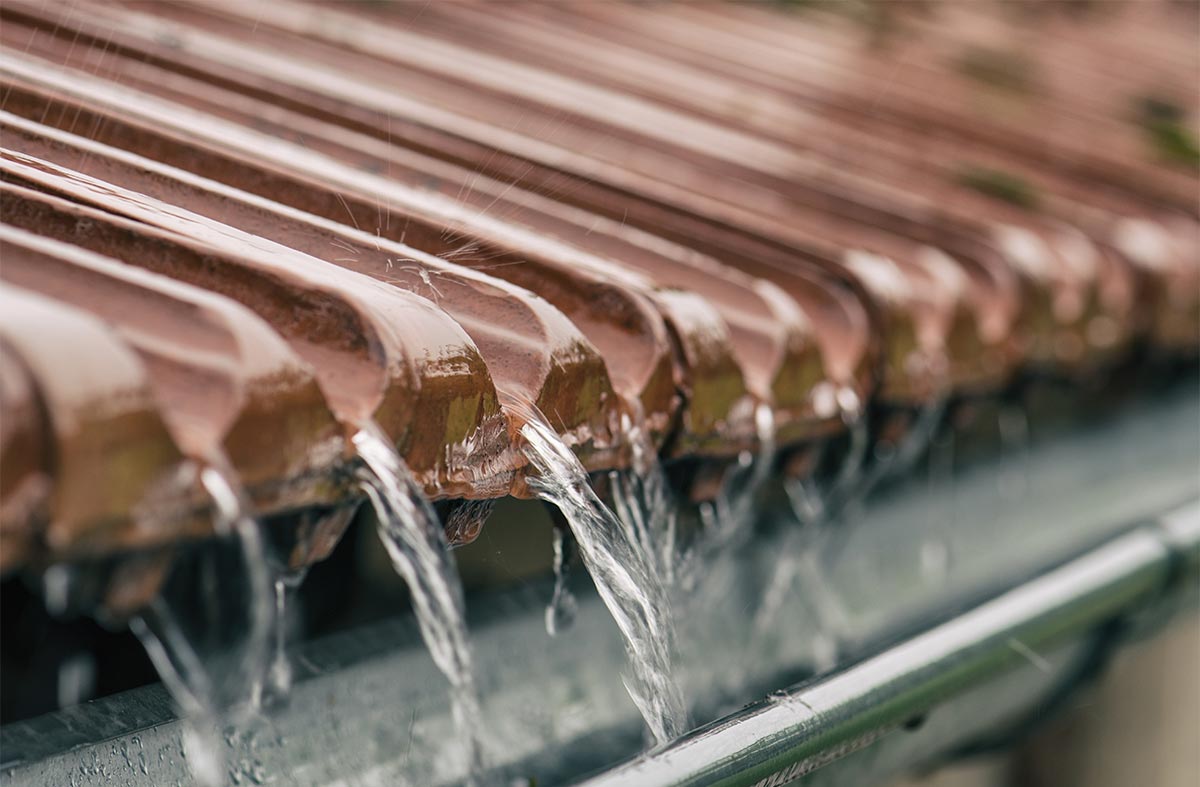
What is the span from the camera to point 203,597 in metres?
1.02

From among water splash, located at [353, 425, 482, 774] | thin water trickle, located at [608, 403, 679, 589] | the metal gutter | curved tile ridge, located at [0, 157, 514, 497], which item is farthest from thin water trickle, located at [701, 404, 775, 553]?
curved tile ridge, located at [0, 157, 514, 497]

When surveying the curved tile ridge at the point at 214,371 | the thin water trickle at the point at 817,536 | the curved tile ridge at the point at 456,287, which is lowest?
the thin water trickle at the point at 817,536

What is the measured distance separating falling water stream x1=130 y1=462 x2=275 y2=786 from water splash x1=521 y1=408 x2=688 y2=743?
307 mm

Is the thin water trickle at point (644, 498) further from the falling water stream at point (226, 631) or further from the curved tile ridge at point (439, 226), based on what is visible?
the falling water stream at point (226, 631)

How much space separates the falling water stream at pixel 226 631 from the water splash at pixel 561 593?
40cm

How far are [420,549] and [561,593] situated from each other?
0.37 m

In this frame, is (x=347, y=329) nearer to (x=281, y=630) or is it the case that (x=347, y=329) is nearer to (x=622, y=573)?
(x=281, y=630)

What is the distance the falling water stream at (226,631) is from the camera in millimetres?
986

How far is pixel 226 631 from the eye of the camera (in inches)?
41.4

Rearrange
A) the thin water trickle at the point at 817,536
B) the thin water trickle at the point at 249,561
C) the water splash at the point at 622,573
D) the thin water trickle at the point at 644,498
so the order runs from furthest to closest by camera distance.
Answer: the thin water trickle at the point at 817,536, the thin water trickle at the point at 644,498, the water splash at the point at 622,573, the thin water trickle at the point at 249,561

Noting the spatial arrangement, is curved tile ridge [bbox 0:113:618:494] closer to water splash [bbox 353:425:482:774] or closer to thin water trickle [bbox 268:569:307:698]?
water splash [bbox 353:425:482:774]

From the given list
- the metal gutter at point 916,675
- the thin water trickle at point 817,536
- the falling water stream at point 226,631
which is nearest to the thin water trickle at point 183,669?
the falling water stream at point 226,631

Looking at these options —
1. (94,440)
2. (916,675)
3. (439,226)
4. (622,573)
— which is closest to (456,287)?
(439,226)

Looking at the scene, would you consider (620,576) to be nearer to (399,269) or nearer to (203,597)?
(399,269)
